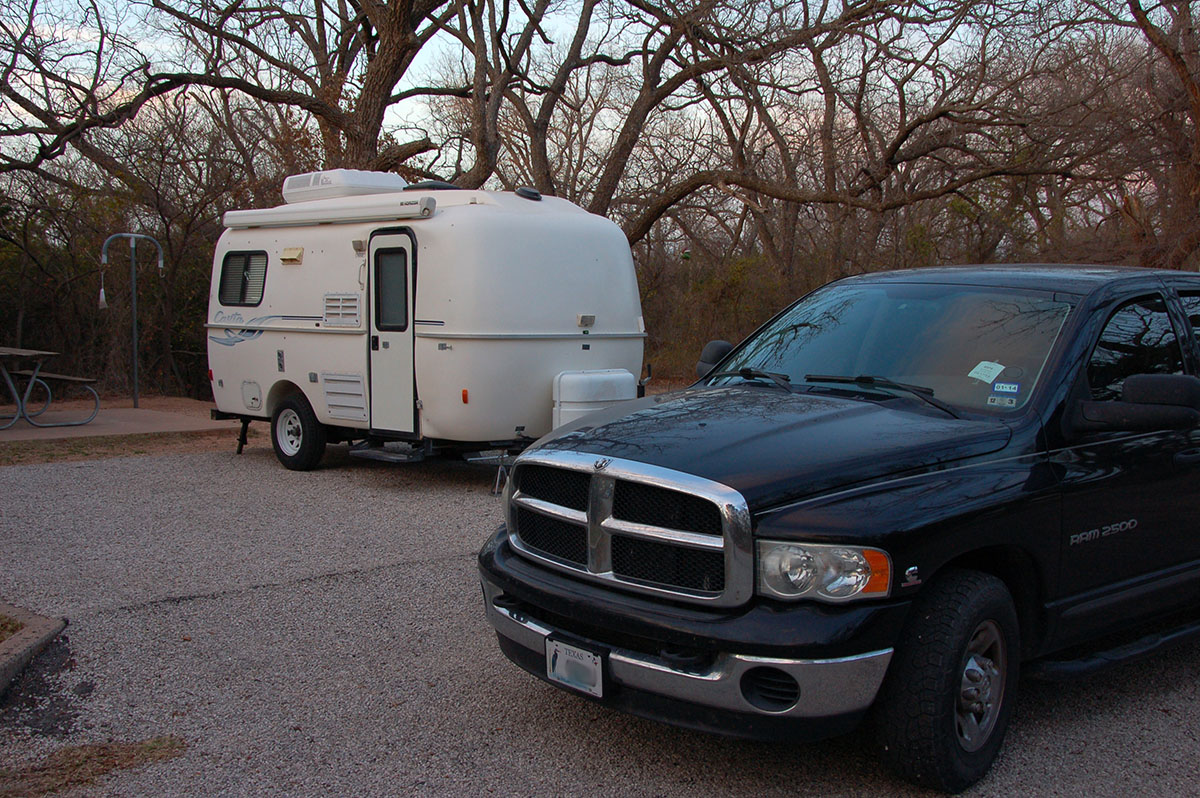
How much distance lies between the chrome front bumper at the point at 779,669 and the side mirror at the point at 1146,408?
148 cm

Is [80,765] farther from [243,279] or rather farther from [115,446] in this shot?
[115,446]

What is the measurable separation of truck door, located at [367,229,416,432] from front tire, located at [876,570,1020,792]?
669 centimetres

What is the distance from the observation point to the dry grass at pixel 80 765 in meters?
3.70

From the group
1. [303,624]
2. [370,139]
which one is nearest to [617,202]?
[370,139]

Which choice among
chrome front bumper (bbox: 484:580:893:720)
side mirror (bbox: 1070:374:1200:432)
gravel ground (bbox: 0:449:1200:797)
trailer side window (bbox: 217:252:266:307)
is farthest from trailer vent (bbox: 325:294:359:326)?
side mirror (bbox: 1070:374:1200:432)

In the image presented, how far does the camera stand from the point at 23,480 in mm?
10047

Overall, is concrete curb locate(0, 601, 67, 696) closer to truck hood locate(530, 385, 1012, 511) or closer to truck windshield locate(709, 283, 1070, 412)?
truck hood locate(530, 385, 1012, 511)

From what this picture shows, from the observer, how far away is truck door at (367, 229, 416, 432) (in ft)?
31.4

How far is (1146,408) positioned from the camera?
3943mm

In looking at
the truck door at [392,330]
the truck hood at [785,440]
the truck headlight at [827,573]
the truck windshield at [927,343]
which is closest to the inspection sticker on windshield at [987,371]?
the truck windshield at [927,343]

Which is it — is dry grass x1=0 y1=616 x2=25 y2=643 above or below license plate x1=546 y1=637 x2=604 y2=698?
below

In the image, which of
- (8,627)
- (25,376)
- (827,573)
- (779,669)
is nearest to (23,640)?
(8,627)

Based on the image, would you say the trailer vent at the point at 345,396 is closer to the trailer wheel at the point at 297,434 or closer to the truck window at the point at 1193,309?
the trailer wheel at the point at 297,434

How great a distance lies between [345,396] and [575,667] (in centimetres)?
703
